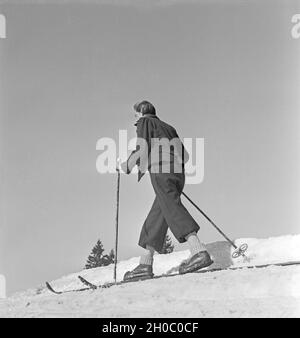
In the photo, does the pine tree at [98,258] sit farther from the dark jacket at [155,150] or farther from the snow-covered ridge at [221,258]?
the dark jacket at [155,150]

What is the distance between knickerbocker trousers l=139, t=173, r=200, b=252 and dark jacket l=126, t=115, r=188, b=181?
6 centimetres

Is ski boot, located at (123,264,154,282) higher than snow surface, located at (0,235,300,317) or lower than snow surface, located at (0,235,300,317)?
higher

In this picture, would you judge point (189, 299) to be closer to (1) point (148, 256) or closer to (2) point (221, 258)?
(1) point (148, 256)

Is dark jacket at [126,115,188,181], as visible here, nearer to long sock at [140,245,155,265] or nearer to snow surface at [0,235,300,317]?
long sock at [140,245,155,265]

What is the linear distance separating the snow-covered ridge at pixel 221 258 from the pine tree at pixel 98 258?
5 cm

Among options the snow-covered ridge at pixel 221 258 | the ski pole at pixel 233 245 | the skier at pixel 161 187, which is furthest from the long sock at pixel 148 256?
the ski pole at pixel 233 245

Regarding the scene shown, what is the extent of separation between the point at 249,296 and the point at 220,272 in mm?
384

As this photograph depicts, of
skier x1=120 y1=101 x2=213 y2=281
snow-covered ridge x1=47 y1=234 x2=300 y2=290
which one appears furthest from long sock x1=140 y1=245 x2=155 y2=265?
snow-covered ridge x1=47 y1=234 x2=300 y2=290

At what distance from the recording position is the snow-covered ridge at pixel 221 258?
4.31 metres

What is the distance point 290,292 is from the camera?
3.50 meters

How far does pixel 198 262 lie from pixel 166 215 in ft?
1.26

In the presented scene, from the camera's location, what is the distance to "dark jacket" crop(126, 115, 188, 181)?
4.07m
